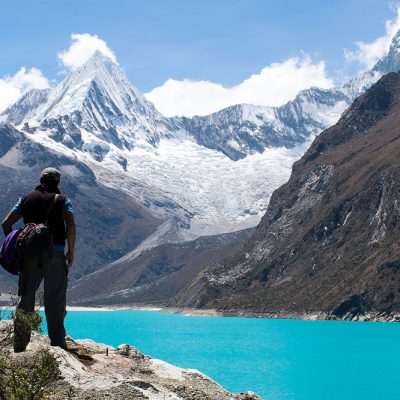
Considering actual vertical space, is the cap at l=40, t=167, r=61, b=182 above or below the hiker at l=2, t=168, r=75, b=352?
above

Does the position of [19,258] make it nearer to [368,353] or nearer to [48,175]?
[48,175]

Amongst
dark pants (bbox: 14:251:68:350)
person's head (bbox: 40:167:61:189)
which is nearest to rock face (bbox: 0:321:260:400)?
dark pants (bbox: 14:251:68:350)

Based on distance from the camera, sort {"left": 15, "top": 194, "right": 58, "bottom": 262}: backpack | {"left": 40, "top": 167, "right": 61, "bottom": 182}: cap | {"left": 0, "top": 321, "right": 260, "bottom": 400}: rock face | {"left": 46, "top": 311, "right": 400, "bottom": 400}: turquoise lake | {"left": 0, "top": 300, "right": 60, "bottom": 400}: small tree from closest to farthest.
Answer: {"left": 0, "top": 300, "right": 60, "bottom": 400}: small tree → {"left": 0, "top": 321, "right": 260, "bottom": 400}: rock face → {"left": 15, "top": 194, "right": 58, "bottom": 262}: backpack → {"left": 40, "top": 167, "right": 61, "bottom": 182}: cap → {"left": 46, "top": 311, "right": 400, "bottom": 400}: turquoise lake

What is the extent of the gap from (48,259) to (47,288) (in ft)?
2.47

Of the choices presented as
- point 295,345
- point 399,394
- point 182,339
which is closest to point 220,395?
point 399,394

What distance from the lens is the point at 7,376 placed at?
53.4 feet

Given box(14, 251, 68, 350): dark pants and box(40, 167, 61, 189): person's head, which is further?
box(40, 167, 61, 189): person's head

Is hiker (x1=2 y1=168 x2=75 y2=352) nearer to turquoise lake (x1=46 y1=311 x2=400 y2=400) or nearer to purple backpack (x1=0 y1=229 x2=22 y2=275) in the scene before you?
purple backpack (x1=0 y1=229 x2=22 y2=275)

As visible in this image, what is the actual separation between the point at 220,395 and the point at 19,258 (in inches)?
244

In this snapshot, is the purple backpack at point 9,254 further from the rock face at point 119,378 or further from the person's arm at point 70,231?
the rock face at point 119,378

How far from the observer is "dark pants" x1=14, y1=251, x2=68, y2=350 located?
18.1 metres

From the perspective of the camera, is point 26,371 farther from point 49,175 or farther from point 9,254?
point 49,175

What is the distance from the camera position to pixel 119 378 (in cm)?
1764

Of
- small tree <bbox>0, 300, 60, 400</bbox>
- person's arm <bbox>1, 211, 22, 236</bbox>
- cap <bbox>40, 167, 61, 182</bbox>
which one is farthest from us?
cap <bbox>40, 167, 61, 182</bbox>
